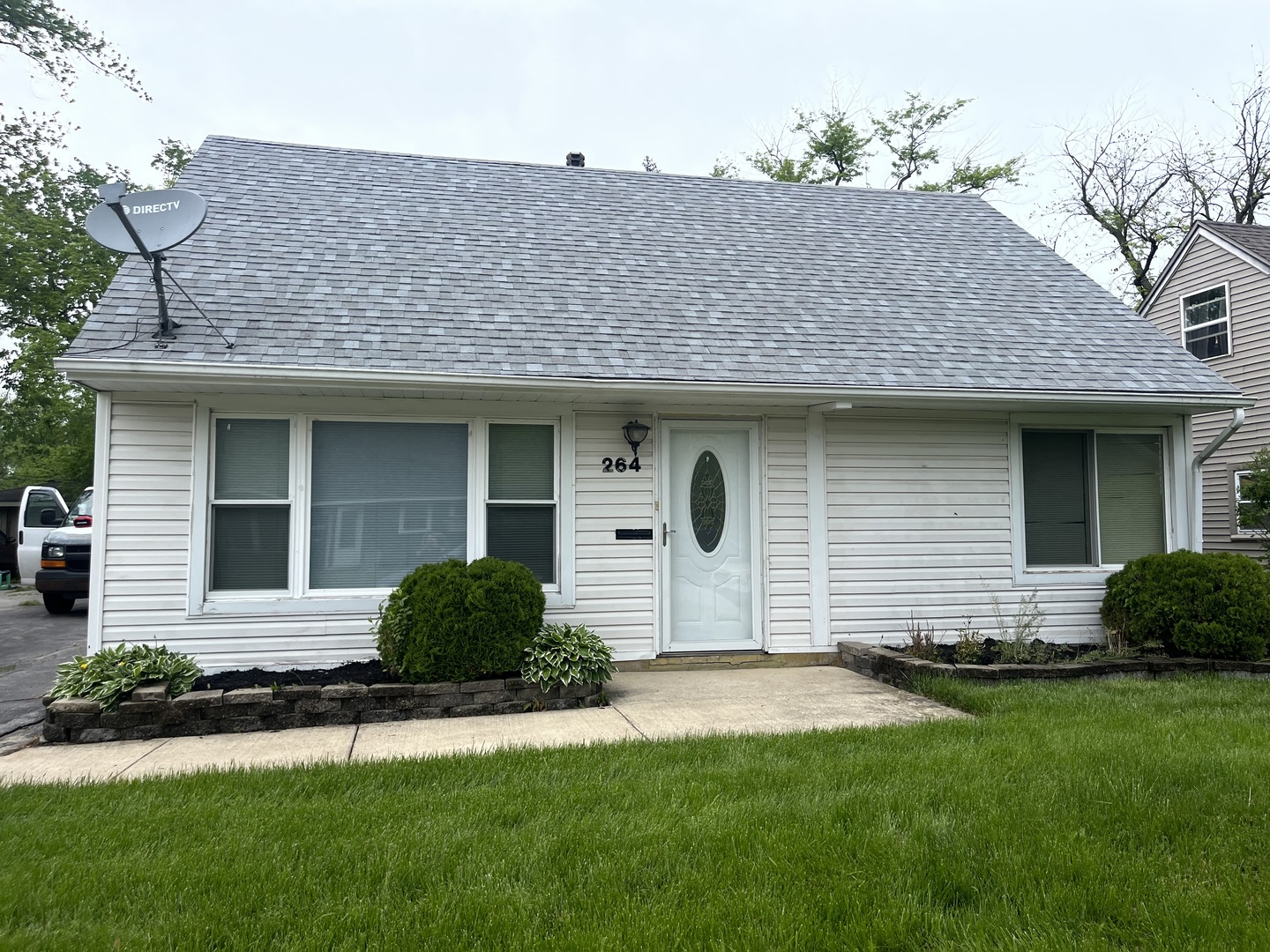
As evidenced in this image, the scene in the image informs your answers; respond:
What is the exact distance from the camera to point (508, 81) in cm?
2127

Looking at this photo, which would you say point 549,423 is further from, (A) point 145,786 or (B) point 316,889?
(B) point 316,889

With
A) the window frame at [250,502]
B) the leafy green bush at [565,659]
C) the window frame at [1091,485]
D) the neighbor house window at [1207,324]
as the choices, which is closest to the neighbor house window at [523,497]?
the leafy green bush at [565,659]

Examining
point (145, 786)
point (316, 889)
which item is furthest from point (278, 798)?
point (316, 889)

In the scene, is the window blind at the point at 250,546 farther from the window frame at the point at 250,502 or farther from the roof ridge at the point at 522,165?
the roof ridge at the point at 522,165

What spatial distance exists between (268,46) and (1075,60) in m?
18.5

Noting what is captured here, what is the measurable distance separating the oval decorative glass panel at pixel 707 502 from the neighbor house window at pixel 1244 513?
9.90m

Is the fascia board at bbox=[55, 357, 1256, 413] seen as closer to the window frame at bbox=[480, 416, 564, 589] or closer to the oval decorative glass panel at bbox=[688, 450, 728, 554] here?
the window frame at bbox=[480, 416, 564, 589]

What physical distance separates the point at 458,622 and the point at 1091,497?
21.2 ft

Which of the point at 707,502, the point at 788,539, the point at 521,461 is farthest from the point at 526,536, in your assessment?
the point at 788,539

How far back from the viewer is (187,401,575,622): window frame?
662cm

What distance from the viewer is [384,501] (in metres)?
7.02

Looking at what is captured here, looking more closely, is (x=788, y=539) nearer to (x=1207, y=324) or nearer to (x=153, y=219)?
(x=153, y=219)

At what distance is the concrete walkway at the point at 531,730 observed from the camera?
4820mm

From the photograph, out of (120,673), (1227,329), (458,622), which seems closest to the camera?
(120,673)
